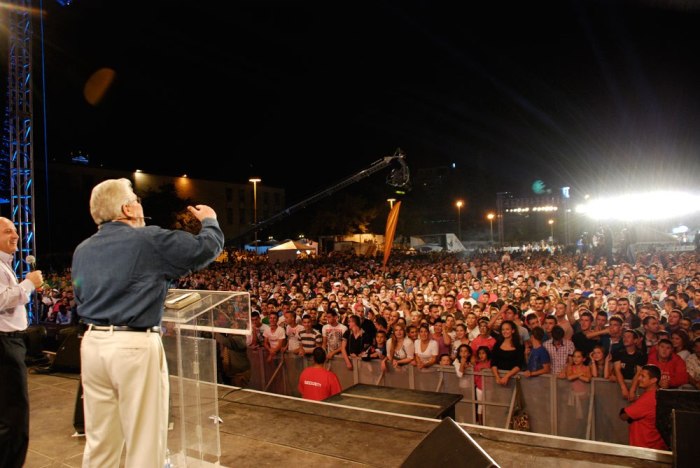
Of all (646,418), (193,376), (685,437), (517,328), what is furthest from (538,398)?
(193,376)

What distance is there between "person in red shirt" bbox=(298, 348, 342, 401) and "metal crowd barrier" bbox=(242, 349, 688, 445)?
3.16ft

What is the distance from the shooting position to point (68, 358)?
5344 mm

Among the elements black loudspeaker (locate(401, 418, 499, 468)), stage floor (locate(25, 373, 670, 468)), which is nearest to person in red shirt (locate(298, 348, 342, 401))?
stage floor (locate(25, 373, 670, 468))

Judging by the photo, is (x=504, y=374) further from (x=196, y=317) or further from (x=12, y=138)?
(x=12, y=138)

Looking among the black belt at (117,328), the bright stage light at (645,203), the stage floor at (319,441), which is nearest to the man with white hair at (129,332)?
the black belt at (117,328)

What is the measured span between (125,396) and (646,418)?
4.45m

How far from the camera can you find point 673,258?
15289mm

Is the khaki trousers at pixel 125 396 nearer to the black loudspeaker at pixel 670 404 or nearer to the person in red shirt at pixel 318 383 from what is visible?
the black loudspeaker at pixel 670 404

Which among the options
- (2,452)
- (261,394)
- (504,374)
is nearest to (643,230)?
(504,374)

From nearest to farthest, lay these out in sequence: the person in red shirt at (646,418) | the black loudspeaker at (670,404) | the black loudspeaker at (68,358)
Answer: the black loudspeaker at (670,404), the person in red shirt at (646,418), the black loudspeaker at (68,358)

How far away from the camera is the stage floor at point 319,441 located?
9.67 feet

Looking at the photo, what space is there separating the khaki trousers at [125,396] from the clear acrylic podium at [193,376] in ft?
1.85

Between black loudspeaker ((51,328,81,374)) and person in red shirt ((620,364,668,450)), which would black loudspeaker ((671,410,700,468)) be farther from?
black loudspeaker ((51,328,81,374))

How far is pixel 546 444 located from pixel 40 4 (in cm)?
1120
